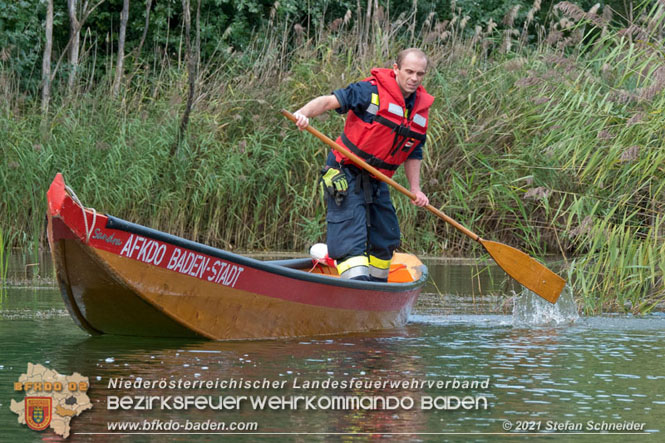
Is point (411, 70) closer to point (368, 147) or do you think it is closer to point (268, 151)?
point (368, 147)

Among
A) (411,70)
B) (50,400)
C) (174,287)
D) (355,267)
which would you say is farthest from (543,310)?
(50,400)

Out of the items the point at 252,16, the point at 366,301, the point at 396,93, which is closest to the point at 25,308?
the point at 366,301

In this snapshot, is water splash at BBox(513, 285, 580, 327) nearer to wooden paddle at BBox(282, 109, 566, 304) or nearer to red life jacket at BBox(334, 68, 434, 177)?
wooden paddle at BBox(282, 109, 566, 304)

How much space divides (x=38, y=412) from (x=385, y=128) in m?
3.14

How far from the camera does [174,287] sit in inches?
228

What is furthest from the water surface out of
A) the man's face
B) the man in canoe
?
the man's face

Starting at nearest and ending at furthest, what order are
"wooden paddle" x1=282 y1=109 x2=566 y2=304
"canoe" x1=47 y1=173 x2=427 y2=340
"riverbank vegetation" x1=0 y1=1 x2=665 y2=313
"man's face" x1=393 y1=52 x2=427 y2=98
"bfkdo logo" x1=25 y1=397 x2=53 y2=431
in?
"bfkdo logo" x1=25 y1=397 x2=53 y2=431 → "canoe" x1=47 y1=173 x2=427 y2=340 → "man's face" x1=393 y1=52 x2=427 y2=98 → "wooden paddle" x1=282 y1=109 x2=566 y2=304 → "riverbank vegetation" x1=0 y1=1 x2=665 y2=313

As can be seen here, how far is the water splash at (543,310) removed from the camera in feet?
24.1

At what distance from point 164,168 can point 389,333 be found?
4438 mm

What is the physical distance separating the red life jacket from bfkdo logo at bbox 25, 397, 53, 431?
285 centimetres

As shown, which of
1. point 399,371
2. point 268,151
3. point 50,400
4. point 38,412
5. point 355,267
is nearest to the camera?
point 38,412

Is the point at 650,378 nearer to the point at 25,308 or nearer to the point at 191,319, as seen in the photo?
the point at 191,319

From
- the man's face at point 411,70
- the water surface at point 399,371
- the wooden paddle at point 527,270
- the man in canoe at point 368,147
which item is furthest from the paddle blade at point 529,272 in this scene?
the man's face at point 411,70

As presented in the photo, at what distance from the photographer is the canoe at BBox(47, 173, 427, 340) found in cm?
548
